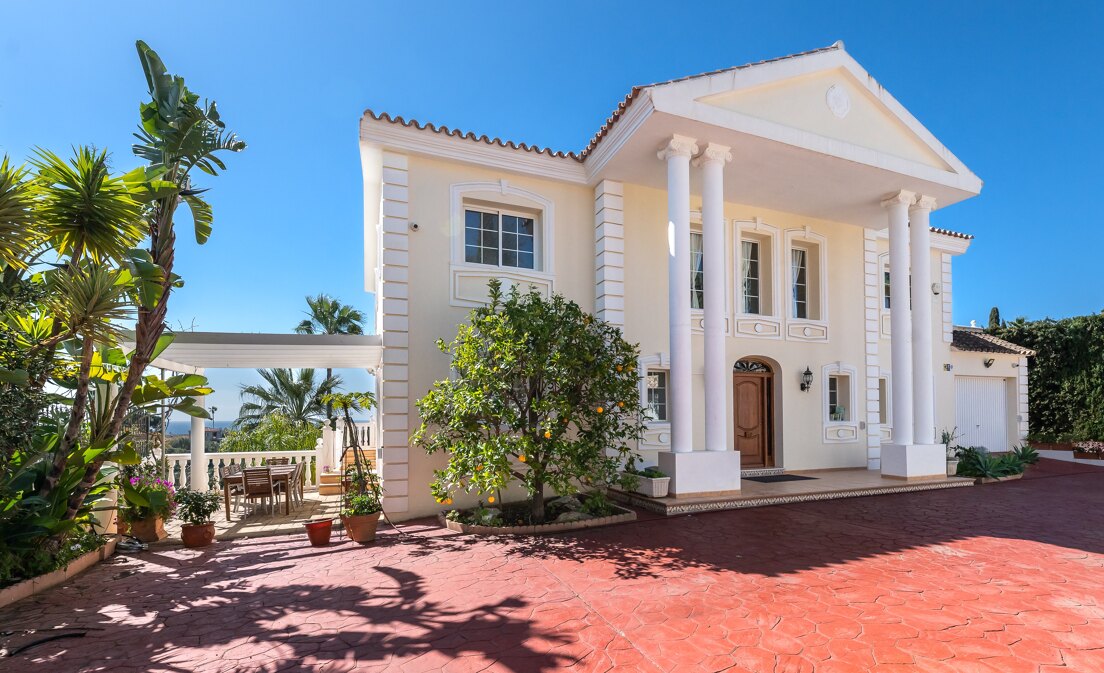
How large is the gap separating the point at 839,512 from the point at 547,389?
196 inches

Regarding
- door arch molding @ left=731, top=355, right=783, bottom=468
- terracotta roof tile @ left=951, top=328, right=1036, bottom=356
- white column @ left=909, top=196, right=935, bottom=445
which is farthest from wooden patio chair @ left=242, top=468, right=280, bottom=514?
terracotta roof tile @ left=951, top=328, right=1036, bottom=356

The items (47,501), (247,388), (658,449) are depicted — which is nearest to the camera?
(47,501)

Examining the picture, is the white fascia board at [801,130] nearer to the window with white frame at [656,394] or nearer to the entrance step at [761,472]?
the window with white frame at [656,394]

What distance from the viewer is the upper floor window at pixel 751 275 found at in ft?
38.3

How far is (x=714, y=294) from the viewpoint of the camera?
28.9 ft

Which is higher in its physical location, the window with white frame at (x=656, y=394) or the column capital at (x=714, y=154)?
the column capital at (x=714, y=154)

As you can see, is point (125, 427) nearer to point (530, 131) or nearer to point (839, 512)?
point (530, 131)

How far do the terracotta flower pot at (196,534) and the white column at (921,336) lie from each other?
41.4 ft

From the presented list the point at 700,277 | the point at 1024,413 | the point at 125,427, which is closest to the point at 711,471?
the point at 700,277

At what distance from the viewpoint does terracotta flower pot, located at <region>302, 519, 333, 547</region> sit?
6.86 m

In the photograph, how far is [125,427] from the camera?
26.6 feet

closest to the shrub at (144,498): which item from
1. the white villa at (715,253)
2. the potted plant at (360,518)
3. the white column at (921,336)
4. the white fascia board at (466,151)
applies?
the potted plant at (360,518)

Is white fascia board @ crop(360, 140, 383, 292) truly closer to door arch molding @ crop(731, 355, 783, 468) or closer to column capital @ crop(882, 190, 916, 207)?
door arch molding @ crop(731, 355, 783, 468)

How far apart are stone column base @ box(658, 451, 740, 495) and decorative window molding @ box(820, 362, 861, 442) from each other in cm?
443
